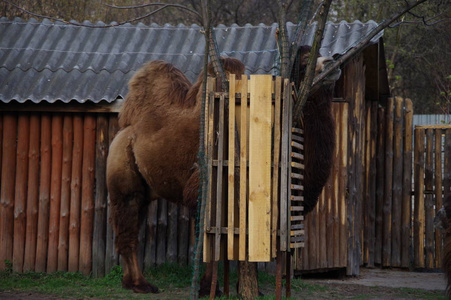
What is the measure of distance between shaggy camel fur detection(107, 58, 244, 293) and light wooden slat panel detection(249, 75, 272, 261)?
150 cm

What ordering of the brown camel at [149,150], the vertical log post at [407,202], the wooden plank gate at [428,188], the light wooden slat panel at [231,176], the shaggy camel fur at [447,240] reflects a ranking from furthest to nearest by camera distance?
the vertical log post at [407,202] → the wooden plank gate at [428,188] → the brown camel at [149,150] → the shaggy camel fur at [447,240] → the light wooden slat panel at [231,176]

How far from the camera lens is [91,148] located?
30.2 feet

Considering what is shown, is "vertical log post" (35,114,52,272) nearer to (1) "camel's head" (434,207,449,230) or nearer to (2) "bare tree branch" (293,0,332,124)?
(2) "bare tree branch" (293,0,332,124)

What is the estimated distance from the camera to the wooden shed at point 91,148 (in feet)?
30.0

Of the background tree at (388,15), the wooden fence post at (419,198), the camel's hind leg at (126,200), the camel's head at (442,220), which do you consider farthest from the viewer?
the background tree at (388,15)

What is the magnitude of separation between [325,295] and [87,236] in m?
3.43

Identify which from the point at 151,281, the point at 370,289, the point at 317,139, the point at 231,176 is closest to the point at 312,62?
the point at 317,139

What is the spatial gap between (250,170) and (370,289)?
3474mm

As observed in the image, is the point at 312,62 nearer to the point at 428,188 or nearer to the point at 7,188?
the point at 7,188

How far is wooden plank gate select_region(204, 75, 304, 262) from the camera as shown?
19.7 ft

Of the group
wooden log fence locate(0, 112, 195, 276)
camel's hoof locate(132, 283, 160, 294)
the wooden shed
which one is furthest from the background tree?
camel's hoof locate(132, 283, 160, 294)

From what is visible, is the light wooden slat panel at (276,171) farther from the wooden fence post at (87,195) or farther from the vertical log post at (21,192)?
the vertical log post at (21,192)

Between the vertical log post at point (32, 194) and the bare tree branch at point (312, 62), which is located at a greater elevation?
the bare tree branch at point (312, 62)

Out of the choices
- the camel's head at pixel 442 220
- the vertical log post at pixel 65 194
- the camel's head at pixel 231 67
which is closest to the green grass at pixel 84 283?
the vertical log post at pixel 65 194
